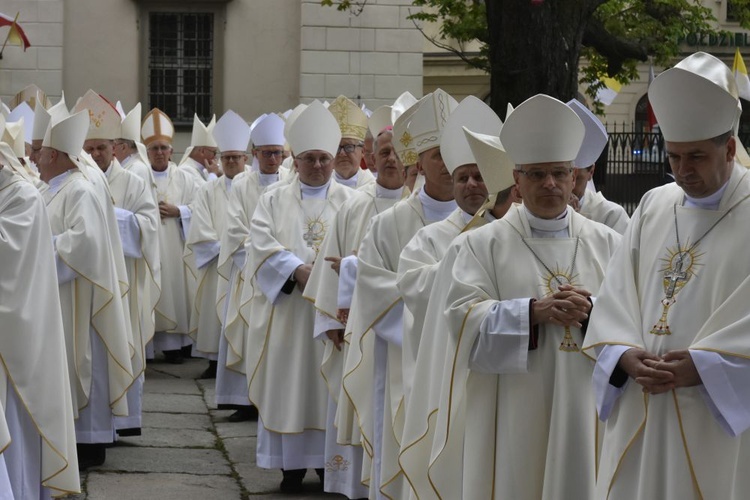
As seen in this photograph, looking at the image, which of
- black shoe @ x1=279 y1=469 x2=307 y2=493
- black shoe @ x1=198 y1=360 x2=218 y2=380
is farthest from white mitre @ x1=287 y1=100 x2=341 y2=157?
black shoe @ x1=198 y1=360 x2=218 y2=380

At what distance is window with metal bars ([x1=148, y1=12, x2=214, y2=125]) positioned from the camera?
72.8 ft

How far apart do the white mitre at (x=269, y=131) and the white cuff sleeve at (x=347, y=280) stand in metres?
3.48

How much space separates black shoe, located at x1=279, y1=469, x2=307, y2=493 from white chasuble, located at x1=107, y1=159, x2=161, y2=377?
2.55 m

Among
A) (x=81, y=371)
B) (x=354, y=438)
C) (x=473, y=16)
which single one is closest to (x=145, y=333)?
(x=81, y=371)

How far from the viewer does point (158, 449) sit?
930 cm

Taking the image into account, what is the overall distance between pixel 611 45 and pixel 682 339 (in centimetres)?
1161

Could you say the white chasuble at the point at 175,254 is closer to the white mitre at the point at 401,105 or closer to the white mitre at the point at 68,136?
the white mitre at the point at 401,105

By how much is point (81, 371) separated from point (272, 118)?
2816 millimetres

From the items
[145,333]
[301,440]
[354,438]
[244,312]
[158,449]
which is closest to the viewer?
[354,438]

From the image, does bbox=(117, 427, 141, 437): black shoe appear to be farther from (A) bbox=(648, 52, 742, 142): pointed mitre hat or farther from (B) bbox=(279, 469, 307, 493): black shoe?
(A) bbox=(648, 52, 742, 142): pointed mitre hat

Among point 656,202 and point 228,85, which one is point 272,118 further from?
point 228,85

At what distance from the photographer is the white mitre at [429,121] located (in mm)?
6852

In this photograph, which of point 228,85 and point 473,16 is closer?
point 473,16

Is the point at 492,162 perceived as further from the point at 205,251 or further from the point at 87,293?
the point at 205,251
